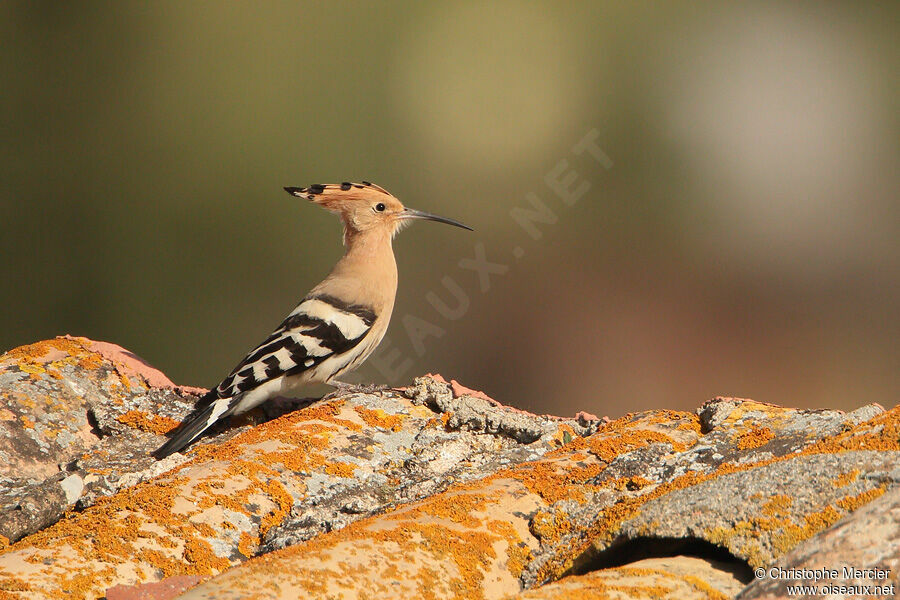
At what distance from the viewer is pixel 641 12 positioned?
10.3 m

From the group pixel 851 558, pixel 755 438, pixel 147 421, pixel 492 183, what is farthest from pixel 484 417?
pixel 492 183

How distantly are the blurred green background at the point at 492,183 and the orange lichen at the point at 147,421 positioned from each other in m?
4.86

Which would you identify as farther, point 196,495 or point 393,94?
point 393,94

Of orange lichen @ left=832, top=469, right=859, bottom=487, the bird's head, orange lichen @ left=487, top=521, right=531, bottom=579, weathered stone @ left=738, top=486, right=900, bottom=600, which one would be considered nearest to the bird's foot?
the bird's head

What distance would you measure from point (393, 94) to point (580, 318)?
2.72 meters

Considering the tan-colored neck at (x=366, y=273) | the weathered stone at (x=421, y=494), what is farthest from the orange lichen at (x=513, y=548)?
the tan-colored neck at (x=366, y=273)

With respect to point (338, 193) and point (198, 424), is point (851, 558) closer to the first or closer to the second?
point (198, 424)

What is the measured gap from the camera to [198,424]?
271 centimetres

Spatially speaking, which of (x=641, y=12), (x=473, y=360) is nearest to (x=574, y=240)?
(x=473, y=360)

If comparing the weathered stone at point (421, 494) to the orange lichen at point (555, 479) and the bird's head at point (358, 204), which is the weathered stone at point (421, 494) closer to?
the orange lichen at point (555, 479)

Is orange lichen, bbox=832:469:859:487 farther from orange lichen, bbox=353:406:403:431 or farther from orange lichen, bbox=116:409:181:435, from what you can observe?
orange lichen, bbox=116:409:181:435

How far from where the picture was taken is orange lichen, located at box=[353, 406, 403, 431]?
2.61 metres

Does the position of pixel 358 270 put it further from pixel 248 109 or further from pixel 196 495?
pixel 248 109

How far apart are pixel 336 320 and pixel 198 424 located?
104 centimetres
